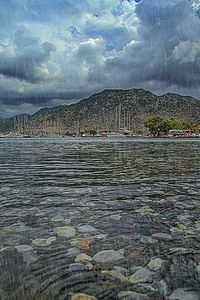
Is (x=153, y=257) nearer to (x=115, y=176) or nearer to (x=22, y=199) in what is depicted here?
(x=22, y=199)

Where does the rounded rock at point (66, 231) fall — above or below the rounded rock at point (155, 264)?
above

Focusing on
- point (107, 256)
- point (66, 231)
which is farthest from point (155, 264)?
point (66, 231)

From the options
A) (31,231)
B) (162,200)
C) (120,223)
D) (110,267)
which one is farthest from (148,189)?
(110,267)

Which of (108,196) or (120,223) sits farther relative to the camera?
(108,196)

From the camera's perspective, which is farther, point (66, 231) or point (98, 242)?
point (66, 231)

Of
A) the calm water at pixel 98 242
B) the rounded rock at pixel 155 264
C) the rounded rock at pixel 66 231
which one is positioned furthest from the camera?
the rounded rock at pixel 66 231

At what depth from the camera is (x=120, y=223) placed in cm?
618

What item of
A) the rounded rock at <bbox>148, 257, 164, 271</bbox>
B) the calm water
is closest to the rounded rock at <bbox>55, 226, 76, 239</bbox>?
the calm water

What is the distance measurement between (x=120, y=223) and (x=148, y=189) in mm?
3908

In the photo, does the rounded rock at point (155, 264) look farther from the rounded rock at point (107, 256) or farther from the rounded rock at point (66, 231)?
the rounded rock at point (66, 231)

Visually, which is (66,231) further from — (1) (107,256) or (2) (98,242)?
(1) (107,256)

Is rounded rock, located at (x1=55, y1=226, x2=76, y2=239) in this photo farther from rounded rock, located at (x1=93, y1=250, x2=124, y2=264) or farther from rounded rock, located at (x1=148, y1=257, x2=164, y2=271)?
rounded rock, located at (x1=148, y1=257, x2=164, y2=271)

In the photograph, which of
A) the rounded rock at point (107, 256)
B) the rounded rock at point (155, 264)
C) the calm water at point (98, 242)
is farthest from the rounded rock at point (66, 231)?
the rounded rock at point (155, 264)

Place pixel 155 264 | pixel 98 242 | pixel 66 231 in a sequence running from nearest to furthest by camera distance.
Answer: pixel 155 264, pixel 98 242, pixel 66 231
